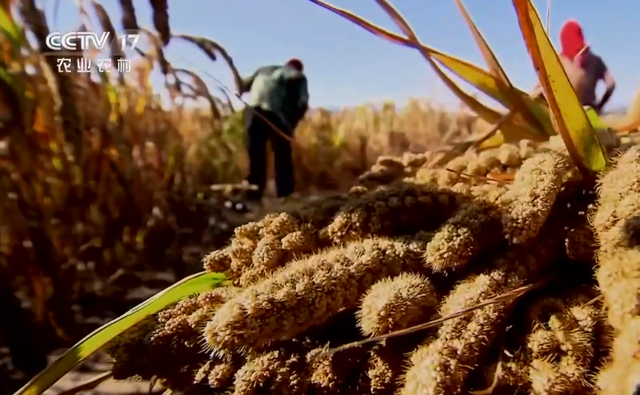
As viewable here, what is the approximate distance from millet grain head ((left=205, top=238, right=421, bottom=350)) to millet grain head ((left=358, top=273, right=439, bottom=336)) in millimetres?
13

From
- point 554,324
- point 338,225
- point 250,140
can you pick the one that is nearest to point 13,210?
point 338,225

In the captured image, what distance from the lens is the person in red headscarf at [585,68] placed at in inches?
43.2

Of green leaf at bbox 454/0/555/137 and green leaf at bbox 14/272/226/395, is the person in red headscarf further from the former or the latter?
green leaf at bbox 14/272/226/395

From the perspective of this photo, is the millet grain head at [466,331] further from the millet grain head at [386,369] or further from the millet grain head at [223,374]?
the millet grain head at [223,374]

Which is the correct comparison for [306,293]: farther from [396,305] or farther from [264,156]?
[264,156]

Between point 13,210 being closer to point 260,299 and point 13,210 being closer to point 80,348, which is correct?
point 80,348

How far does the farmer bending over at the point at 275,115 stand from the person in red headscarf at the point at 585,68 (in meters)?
0.72

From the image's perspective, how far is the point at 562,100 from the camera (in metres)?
0.37

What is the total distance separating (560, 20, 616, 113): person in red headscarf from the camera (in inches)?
43.2

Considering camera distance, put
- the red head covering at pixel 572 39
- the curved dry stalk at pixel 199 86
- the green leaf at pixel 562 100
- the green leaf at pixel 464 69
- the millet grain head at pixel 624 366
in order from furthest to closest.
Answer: the curved dry stalk at pixel 199 86 < the red head covering at pixel 572 39 < the green leaf at pixel 464 69 < the green leaf at pixel 562 100 < the millet grain head at pixel 624 366

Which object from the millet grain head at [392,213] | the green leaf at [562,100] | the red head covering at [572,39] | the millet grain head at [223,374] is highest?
the red head covering at [572,39]

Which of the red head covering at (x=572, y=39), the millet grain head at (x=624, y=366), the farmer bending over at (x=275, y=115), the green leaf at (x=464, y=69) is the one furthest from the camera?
the farmer bending over at (x=275, y=115)

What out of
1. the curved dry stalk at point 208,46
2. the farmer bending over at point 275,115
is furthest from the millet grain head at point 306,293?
the farmer bending over at point 275,115

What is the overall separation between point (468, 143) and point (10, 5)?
0.78 m
